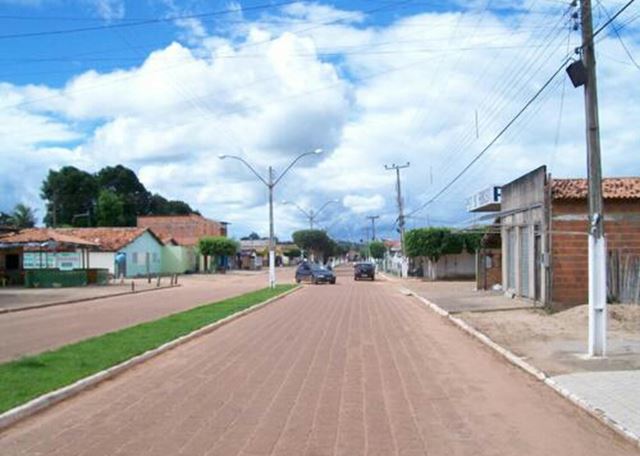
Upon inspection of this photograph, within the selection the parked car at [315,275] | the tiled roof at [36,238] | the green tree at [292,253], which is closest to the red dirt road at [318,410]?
the tiled roof at [36,238]

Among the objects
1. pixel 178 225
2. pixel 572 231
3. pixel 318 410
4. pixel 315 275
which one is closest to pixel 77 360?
pixel 318 410

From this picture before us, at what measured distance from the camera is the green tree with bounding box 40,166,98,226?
355 ft

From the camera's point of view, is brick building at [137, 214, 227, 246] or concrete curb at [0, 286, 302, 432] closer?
concrete curb at [0, 286, 302, 432]

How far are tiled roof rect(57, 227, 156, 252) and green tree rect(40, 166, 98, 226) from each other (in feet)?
130

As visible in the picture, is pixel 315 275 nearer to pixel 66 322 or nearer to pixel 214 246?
pixel 214 246

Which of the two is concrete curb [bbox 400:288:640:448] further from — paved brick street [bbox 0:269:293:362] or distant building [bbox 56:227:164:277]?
distant building [bbox 56:227:164:277]

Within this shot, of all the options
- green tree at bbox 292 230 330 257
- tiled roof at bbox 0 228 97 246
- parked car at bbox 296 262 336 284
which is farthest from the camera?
green tree at bbox 292 230 330 257

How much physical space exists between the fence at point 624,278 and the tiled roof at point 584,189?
2245 mm

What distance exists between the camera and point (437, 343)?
16469 mm

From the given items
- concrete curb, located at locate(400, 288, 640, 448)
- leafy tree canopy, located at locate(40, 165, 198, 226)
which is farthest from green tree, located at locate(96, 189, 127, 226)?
concrete curb, located at locate(400, 288, 640, 448)

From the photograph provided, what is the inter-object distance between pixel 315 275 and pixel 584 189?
33.7 m

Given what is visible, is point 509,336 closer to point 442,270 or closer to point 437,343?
point 437,343

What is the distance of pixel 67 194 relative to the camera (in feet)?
357

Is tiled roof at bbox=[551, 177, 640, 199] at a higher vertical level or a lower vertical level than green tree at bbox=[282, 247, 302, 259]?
higher
